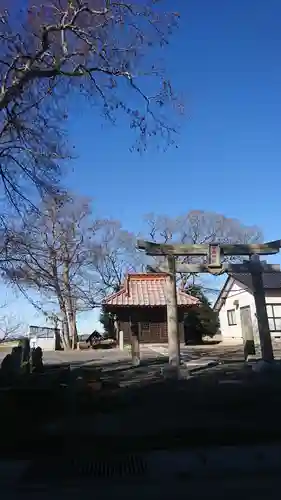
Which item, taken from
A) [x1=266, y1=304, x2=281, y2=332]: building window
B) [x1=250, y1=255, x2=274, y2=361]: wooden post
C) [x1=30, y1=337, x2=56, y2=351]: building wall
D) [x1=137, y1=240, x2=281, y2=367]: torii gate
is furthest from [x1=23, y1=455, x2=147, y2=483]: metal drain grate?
[x1=30, y1=337, x2=56, y2=351]: building wall

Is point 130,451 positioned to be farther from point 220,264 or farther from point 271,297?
point 271,297

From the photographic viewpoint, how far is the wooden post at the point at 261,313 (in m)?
13.2

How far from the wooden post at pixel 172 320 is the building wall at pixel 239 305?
59.1 ft

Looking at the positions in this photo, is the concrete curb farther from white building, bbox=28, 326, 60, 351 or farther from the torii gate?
white building, bbox=28, 326, 60, 351

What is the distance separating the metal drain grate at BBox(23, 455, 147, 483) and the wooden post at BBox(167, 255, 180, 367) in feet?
24.8

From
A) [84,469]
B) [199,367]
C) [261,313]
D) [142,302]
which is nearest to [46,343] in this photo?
[142,302]

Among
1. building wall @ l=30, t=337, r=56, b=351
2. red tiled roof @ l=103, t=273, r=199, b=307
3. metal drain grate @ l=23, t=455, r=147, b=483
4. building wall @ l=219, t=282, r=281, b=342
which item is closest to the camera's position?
metal drain grate @ l=23, t=455, r=147, b=483

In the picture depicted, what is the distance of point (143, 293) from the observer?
70.6ft

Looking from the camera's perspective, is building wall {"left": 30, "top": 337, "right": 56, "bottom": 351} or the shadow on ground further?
building wall {"left": 30, "top": 337, "right": 56, "bottom": 351}

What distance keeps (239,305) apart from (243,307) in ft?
3.00

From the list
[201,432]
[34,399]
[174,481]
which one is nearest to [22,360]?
[34,399]

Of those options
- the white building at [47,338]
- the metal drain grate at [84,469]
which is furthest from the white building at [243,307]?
the metal drain grate at [84,469]

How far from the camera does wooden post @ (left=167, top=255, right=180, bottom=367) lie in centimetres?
1295

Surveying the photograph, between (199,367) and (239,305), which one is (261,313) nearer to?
(199,367)
